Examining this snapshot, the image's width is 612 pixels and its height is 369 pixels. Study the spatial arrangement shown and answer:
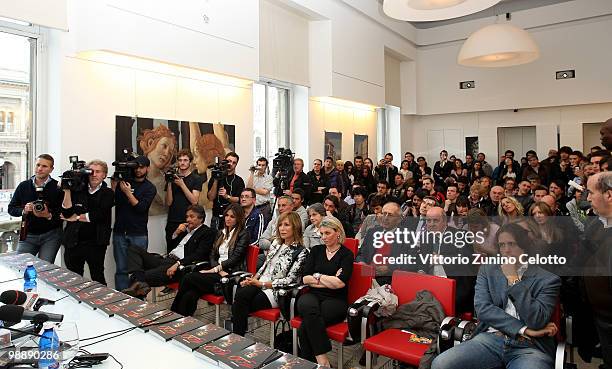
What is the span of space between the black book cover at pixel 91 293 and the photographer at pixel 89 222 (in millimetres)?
1890

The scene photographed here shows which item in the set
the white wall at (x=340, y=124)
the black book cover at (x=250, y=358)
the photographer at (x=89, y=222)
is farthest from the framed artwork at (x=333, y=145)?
the black book cover at (x=250, y=358)

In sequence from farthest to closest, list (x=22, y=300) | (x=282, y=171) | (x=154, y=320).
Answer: (x=282, y=171)
(x=154, y=320)
(x=22, y=300)

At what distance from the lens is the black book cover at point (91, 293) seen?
9.21 feet

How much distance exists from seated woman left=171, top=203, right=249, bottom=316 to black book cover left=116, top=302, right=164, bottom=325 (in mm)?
1577

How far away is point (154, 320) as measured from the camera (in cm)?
246

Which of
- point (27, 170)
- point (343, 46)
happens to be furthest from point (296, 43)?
point (27, 170)

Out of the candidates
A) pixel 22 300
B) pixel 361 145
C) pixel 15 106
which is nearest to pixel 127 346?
pixel 22 300

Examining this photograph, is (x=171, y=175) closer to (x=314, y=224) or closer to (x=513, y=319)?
(x=314, y=224)

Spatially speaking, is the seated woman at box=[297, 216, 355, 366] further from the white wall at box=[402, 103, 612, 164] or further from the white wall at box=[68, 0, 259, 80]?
the white wall at box=[402, 103, 612, 164]

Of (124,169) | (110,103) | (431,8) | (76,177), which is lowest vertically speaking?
(76,177)

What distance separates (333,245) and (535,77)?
393 inches

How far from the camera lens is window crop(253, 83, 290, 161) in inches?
326

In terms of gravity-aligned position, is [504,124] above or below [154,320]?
above

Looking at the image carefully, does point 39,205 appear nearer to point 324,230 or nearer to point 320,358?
point 324,230
